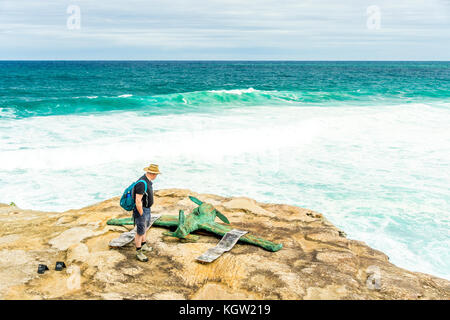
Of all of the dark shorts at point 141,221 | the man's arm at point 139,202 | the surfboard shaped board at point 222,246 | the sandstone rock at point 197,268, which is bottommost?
the sandstone rock at point 197,268

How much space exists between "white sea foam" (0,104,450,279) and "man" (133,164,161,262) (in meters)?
4.79

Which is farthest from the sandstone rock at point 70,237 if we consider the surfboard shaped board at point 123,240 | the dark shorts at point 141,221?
the dark shorts at point 141,221

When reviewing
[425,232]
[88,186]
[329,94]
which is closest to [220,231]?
[425,232]

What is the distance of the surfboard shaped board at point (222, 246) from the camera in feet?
16.2

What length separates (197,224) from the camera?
19.2 ft

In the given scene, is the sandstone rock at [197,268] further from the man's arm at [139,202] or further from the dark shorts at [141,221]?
the man's arm at [139,202]

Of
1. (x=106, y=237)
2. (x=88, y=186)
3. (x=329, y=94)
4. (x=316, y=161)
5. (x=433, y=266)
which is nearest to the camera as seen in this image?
(x=106, y=237)

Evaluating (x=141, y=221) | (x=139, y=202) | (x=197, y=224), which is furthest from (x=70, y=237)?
(x=197, y=224)

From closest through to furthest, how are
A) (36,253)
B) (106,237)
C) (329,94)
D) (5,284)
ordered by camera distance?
1. (5,284)
2. (36,253)
3. (106,237)
4. (329,94)

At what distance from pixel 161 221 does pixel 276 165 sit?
23.6ft

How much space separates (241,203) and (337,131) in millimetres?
11549

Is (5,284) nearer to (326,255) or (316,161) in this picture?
(326,255)

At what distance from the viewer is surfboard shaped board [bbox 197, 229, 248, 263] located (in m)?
4.95

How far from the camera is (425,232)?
785cm
